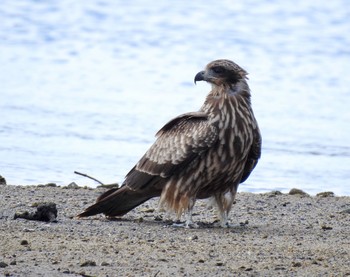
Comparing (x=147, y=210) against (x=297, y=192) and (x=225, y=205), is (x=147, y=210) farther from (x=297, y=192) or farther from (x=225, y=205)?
(x=297, y=192)

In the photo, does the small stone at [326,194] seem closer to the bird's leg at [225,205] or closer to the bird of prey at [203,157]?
the bird of prey at [203,157]

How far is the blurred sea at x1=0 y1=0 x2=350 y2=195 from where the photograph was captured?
17.9 meters

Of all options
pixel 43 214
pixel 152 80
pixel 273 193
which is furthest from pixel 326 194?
pixel 152 80

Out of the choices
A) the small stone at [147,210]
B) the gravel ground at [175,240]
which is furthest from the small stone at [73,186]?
the small stone at [147,210]

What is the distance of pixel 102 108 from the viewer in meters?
21.9

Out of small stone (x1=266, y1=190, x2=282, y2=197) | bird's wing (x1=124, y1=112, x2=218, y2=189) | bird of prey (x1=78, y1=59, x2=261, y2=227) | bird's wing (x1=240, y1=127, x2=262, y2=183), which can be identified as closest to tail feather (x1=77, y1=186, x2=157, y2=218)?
bird of prey (x1=78, y1=59, x2=261, y2=227)

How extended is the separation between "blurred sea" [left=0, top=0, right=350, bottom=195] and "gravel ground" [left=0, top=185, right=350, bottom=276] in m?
2.19

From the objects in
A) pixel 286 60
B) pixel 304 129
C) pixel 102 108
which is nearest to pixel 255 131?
pixel 304 129

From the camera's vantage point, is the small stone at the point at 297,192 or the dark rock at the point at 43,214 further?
the small stone at the point at 297,192

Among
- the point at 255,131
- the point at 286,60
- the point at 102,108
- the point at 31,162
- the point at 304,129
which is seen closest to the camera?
the point at 255,131

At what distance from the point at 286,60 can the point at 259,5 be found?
9.35 metres

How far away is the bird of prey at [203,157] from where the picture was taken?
42.2 ft

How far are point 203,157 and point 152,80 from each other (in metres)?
12.6

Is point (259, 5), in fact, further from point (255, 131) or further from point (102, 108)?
point (255, 131)
